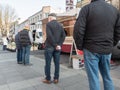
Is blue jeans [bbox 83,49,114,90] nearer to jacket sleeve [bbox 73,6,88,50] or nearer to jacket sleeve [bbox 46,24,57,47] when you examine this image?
jacket sleeve [bbox 73,6,88,50]

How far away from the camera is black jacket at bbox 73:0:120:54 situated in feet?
12.7

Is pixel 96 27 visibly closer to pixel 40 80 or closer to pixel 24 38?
pixel 40 80

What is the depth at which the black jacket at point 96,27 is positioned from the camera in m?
3.88

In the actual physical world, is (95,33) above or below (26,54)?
above

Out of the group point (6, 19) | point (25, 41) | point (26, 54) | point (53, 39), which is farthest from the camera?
point (6, 19)

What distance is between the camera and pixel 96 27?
12.8 feet

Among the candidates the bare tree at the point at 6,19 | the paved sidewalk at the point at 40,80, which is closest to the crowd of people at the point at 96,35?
the paved sidewalk at the point at 40,80

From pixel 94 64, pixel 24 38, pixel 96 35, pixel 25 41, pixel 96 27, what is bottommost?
pixel 94 64

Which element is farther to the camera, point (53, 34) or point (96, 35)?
point (53, 34)

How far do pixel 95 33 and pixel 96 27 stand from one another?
90 millimetres

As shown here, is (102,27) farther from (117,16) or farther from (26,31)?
(26,31)

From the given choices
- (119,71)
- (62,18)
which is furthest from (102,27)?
(62,18)

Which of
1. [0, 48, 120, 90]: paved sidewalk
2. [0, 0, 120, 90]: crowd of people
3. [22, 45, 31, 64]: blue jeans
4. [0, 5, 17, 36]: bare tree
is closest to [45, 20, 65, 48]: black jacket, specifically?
[0, 48, 120, 90]: paved sidewalk

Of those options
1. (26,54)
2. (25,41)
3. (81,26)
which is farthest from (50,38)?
(26,54)
